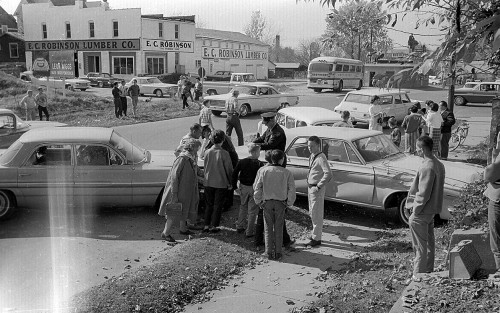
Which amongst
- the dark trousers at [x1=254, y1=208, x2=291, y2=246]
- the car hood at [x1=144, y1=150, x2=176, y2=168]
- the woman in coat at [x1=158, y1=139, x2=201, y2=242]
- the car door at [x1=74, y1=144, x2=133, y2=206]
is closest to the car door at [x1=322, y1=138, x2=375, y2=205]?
the dark trousers at [x1=254, y1=208, x2=291, y2=246]

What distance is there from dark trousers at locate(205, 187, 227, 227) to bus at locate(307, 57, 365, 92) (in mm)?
37311

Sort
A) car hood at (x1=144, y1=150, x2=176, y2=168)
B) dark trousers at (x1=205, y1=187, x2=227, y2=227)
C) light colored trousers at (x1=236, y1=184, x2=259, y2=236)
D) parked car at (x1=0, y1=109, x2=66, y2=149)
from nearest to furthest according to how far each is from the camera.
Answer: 1. light colored trousers at (x1=236, y1=184, x2=259, y2=236)
2. dark trousers at (x1=205, y1=187, x2=227, y2=227)
3. car hood at (x1=144, y1=150, x2=176, y2=168)
4. parked car at (x1=0, y1=109, x2=66, y2=149)

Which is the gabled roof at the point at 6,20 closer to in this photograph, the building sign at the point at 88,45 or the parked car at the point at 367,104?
the building sign at the point at 88,45

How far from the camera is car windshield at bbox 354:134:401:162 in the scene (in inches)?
367

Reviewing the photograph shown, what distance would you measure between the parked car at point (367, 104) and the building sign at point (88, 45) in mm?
36160

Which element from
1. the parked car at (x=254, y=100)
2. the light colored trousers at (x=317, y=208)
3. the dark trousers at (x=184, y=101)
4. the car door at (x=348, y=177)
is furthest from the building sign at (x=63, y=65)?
the light colored trousers at (x=317, y=208)

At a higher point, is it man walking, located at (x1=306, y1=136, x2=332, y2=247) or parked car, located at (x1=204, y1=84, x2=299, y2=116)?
parked car, located at (x1=204, y1=84, x2=299, y2=116)

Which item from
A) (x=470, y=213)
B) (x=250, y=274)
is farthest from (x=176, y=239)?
(x=470, y=213)

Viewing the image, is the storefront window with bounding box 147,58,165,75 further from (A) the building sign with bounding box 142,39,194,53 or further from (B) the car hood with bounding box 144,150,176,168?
(B) the car hood with bounding box 144,150,176,168

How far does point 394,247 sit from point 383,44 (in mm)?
3147

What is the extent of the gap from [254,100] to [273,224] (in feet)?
62.2

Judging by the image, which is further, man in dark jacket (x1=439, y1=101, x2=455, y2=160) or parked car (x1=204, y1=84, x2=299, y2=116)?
parked car (x1=204, y1=84, x2=299, y2=116)

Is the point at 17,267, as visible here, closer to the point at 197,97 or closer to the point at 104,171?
the point at 104,171

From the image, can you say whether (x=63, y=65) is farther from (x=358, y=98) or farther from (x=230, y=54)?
(x=230, y=54)
